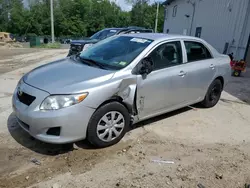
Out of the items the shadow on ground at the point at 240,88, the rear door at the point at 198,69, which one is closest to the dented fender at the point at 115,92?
the rear door at the point at 198,69

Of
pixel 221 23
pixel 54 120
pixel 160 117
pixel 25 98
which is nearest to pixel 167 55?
pixel 160 117

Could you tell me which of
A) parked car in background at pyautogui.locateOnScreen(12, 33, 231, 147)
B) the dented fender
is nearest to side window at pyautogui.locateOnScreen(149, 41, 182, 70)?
parked car in background at pyautogui.locateOnScreen(12, 33, 231, 147)

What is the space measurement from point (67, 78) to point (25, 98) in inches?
23.7

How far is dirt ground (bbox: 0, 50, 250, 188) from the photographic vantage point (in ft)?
8.64

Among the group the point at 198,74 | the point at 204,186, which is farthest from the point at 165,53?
the point at 204,186

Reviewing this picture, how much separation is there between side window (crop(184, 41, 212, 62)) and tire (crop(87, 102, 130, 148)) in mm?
1802

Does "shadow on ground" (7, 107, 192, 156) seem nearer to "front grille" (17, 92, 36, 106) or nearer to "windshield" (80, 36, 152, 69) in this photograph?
"front grille" (17, 92, 36, 106)

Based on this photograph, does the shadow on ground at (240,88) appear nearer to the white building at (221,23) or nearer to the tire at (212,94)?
the tire at (212,94)

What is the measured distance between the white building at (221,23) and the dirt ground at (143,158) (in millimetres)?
8267

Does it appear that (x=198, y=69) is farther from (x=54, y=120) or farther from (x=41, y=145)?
(x=41, y=145)

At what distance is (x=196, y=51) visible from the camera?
14.5 ft

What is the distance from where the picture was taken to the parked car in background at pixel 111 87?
279 cm

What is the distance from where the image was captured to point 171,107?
160 inches

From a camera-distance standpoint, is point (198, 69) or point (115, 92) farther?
point (198, 69)
